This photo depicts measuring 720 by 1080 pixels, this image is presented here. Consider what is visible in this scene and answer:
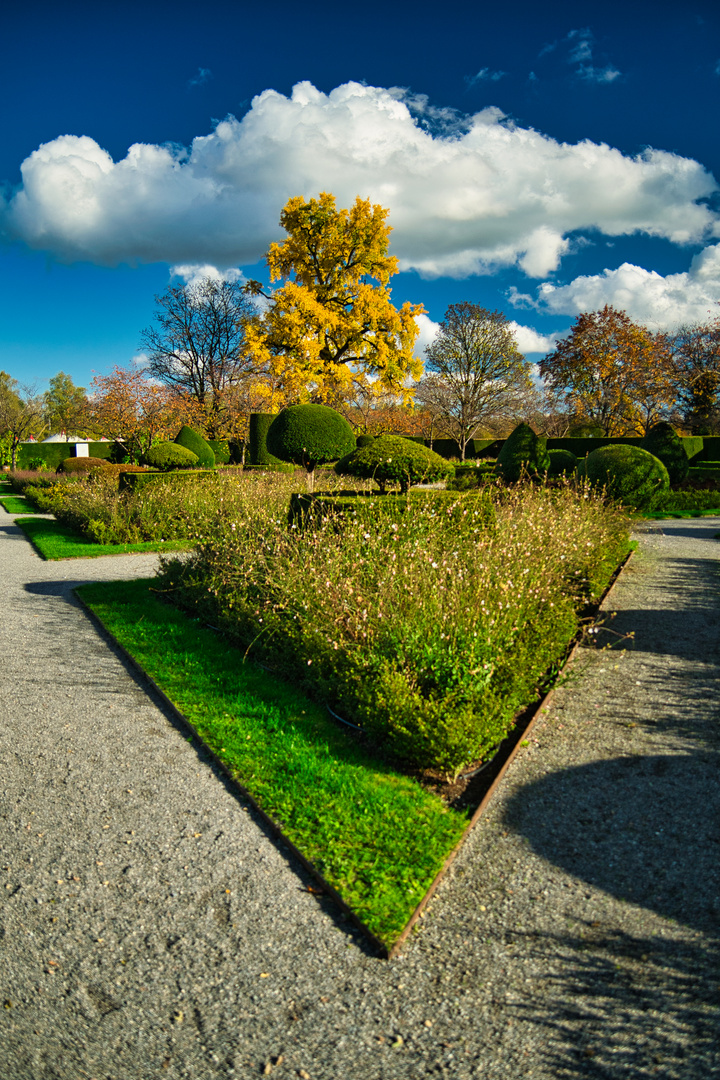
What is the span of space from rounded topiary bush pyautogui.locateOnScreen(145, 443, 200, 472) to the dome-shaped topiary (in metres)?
8.04

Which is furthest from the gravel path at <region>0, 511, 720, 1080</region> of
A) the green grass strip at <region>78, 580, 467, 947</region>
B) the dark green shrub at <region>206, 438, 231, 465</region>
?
the dark green shrub at <region>206, 438, 231, 465</region>

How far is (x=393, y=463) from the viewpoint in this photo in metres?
8.20

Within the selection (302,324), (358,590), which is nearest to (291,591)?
(358,590)

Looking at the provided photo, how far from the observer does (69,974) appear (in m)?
2.16

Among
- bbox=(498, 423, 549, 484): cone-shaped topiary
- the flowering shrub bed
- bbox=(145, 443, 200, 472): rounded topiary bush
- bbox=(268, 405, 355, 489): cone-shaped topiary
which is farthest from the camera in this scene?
bbox=(498, 423, 549, 484): cone-shaped topiary

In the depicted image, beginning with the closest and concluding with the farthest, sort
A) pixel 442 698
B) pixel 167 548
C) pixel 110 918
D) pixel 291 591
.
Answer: pixel 110 918
pixel 442 698
pixel 291 591
pixel 167 548

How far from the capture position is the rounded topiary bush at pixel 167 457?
15.1m

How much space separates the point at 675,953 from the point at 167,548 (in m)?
9.60

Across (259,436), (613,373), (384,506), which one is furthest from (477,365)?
(384,506)

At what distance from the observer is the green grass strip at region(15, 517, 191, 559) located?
407 inches

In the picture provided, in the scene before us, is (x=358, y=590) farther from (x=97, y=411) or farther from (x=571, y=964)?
(x=97, y=411)

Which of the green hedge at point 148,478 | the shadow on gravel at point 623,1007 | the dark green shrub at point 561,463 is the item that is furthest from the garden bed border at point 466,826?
the dark green shrub at point 561,463

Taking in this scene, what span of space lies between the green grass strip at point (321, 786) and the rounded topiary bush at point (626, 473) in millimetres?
10427

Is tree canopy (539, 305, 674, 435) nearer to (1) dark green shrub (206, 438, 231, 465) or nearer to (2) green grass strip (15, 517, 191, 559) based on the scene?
(1) dark green shrub (206, 438, 231, 465)
